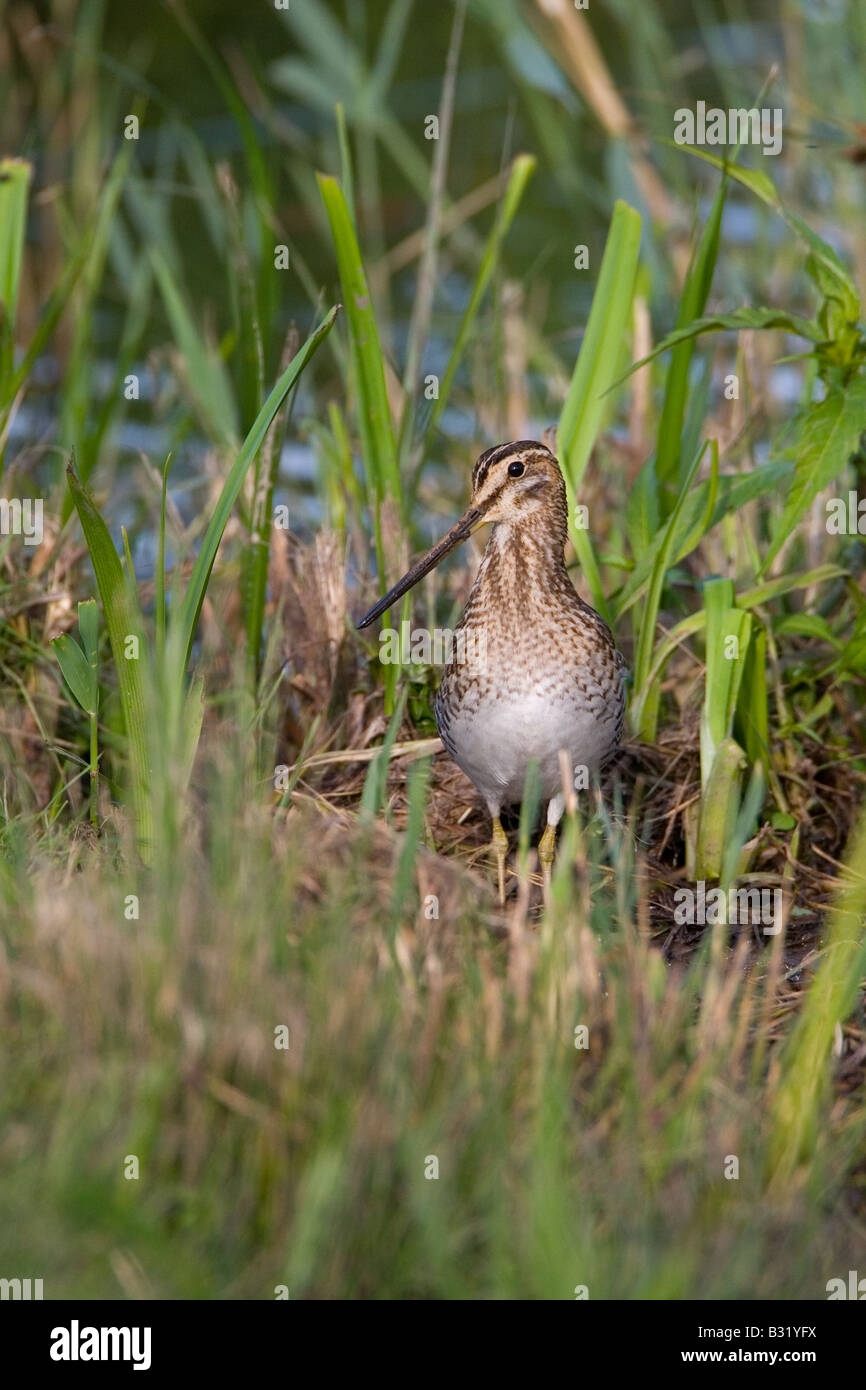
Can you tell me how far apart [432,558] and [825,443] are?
3.78 ft

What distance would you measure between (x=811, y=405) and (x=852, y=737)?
1.09 metres

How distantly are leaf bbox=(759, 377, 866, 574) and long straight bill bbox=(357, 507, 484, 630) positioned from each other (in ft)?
2.94

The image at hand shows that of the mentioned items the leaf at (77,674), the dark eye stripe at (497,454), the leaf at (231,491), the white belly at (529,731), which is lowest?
the white belly at (529,731)

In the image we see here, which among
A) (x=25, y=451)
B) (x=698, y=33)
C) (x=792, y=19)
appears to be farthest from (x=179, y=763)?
(x=698, y=33)

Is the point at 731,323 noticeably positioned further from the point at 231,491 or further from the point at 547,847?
the point at 547,847

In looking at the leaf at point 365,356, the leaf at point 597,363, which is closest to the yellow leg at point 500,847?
the leaf at point 597,363

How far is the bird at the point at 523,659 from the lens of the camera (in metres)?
4.75

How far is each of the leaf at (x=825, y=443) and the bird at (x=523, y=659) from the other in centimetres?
66

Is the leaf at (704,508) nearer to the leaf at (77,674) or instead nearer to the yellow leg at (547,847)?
→ the yellow leg at (547,847)

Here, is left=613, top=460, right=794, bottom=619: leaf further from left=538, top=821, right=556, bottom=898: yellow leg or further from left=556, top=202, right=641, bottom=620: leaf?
left=538, top=821, right=556, bottom=898: yellow leg

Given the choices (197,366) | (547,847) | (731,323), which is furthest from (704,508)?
(197,366)

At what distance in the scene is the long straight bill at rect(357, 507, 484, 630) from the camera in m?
5.02

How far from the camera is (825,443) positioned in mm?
4672

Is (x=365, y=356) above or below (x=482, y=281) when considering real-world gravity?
below
